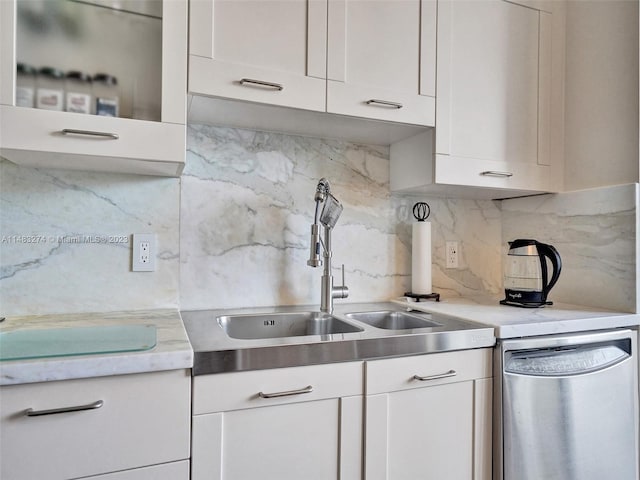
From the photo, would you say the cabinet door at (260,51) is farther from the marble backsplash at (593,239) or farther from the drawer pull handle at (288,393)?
the marble backsplash at (593,239)

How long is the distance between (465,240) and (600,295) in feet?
1.88

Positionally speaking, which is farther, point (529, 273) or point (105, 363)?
point (529, 273)

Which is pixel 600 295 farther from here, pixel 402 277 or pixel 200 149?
pixel 200 149

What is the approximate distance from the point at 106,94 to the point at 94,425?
2.75 ft

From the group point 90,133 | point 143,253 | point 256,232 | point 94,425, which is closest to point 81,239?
point 143,253

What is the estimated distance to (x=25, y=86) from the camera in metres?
1.03

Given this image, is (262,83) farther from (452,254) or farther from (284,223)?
(452,254)

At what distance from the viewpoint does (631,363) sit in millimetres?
1404

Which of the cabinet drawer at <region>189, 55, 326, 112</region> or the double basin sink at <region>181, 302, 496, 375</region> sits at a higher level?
the cabinet drawer at <region>189, 55, 326, 112</region>

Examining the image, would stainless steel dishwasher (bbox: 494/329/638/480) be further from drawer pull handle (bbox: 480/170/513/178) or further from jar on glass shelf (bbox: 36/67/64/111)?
jar on glass shelf (bbox: 36/67/64/111)

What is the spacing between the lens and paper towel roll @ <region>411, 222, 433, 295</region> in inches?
67.5

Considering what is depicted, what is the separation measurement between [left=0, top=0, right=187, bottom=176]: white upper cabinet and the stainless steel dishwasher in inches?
47.0

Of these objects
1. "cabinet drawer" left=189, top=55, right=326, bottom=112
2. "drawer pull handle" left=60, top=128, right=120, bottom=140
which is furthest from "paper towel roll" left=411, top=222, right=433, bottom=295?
"drawer pull handle" left=60, top=128, right=120, bottom=140

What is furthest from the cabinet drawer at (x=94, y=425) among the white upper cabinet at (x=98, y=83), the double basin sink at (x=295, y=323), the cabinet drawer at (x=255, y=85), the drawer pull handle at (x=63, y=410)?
the cabinet drawer at (x=255, y=85)
